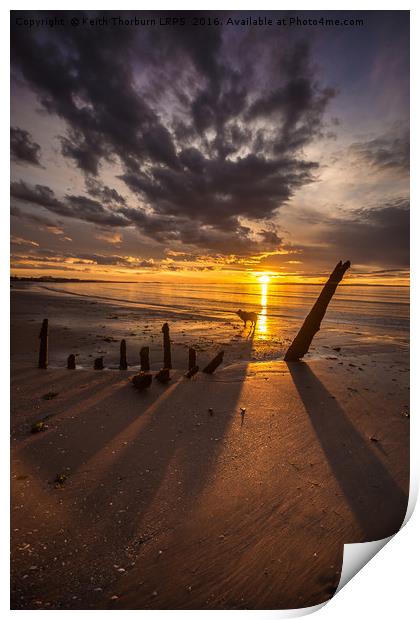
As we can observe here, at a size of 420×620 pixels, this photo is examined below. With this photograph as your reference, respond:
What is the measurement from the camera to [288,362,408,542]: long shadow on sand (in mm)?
2961

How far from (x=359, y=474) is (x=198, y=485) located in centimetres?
183

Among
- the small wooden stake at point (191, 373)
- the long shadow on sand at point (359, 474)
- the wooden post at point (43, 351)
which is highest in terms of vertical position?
the wooden post at point (43, 351)

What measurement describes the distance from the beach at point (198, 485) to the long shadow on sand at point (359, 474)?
2 centimetres

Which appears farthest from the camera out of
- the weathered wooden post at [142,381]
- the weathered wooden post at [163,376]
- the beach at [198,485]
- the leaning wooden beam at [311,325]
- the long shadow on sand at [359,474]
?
the leaning wooden beam at [311,325]

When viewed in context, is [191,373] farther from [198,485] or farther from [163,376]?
[198,485]

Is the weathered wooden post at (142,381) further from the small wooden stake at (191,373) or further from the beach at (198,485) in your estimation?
the small wooden stake at (191,373)

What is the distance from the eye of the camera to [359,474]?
11.2ft

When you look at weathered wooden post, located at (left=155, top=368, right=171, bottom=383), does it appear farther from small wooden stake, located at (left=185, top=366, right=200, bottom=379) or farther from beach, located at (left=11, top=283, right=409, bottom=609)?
small wooden stake, located at (left=185, top=366, right=200, bottom=379)

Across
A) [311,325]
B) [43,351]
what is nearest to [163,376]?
[43,351]

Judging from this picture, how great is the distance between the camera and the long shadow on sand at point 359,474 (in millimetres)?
2961

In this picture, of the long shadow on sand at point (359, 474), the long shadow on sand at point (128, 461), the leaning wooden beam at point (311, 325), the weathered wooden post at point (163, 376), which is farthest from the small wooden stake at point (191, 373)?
the leaning wooden beam at point (311, 325)
